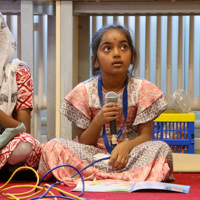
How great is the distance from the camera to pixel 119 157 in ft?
5.32

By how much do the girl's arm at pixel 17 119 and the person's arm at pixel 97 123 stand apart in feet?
0.70

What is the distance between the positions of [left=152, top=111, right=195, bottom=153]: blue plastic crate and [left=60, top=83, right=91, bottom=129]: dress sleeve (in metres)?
0.71

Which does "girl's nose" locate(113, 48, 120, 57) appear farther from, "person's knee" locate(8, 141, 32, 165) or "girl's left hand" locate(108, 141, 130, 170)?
"person's knee" locate(8, 141, 32, 165)

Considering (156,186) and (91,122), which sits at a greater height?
(91,122)

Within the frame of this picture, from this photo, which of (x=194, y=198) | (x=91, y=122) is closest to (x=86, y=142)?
(x=91, y=122)

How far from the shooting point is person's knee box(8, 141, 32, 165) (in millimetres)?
1650

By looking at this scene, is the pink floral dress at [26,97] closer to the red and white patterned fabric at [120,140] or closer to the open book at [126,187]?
the red and white patterned fabric at [120,140]

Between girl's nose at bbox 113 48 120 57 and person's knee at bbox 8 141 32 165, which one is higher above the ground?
girl's nose at bbox 113 48 120 57

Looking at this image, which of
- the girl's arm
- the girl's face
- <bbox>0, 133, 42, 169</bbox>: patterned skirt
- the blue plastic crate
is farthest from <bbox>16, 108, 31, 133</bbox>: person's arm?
the blue plastic crate

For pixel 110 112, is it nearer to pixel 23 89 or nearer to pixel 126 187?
pixel 126 187

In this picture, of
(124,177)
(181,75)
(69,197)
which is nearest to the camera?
(69,197)

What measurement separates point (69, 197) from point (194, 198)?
14.2 inches

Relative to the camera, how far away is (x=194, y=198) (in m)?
1.32

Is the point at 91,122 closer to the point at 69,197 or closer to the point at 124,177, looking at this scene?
the point at 124,177
